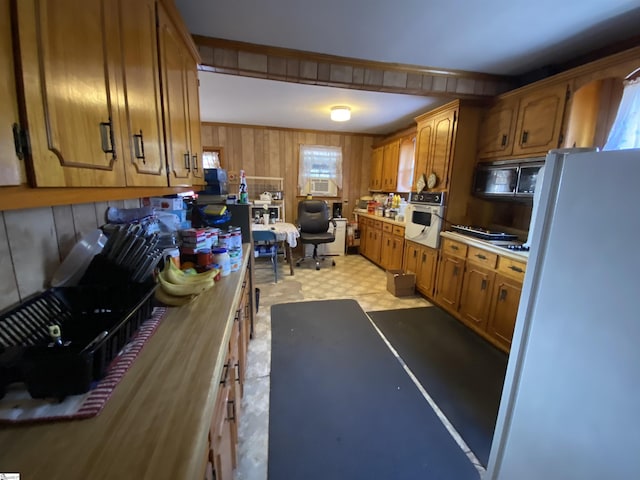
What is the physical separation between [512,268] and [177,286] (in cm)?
234

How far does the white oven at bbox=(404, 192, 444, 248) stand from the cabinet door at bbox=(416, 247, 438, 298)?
107mm

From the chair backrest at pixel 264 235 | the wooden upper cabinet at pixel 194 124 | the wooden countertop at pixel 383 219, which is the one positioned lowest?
the chair backrest at pixel 264 235

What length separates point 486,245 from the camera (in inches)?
89.7

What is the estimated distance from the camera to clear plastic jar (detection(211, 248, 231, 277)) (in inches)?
55.0

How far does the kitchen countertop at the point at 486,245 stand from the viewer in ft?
6.41

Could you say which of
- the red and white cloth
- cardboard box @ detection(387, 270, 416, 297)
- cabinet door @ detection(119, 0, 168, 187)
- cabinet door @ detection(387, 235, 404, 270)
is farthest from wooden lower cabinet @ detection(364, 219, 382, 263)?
the red and white cloth

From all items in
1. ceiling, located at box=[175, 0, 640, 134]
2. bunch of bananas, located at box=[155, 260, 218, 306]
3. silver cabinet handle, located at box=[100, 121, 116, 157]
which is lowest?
bunch of bananas, located at box=[155, 260, 218, 306]

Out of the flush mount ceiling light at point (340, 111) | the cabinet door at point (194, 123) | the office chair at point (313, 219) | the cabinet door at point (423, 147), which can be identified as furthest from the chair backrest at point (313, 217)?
the cabinet door at point (194, 123)

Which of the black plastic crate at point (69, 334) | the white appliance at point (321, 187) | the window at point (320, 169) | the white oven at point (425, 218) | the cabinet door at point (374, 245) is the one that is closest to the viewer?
the black plastic crate at point (69, 334)

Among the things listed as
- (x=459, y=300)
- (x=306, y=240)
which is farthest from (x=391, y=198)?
(x=459, y=300)

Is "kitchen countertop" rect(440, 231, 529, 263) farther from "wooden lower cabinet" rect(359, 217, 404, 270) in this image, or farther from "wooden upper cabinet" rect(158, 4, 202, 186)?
"wooden upper cabinet" rect(158, 4, 202, 186)

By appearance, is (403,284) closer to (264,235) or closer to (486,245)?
(486,245)

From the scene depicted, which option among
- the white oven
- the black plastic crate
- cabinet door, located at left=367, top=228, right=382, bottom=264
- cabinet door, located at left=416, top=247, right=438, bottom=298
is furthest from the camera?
cabinet door, located at left=367, top=228, right=382, bottom=264

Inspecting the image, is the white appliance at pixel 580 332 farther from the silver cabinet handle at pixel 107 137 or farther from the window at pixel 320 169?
the window at pixel 320 169
